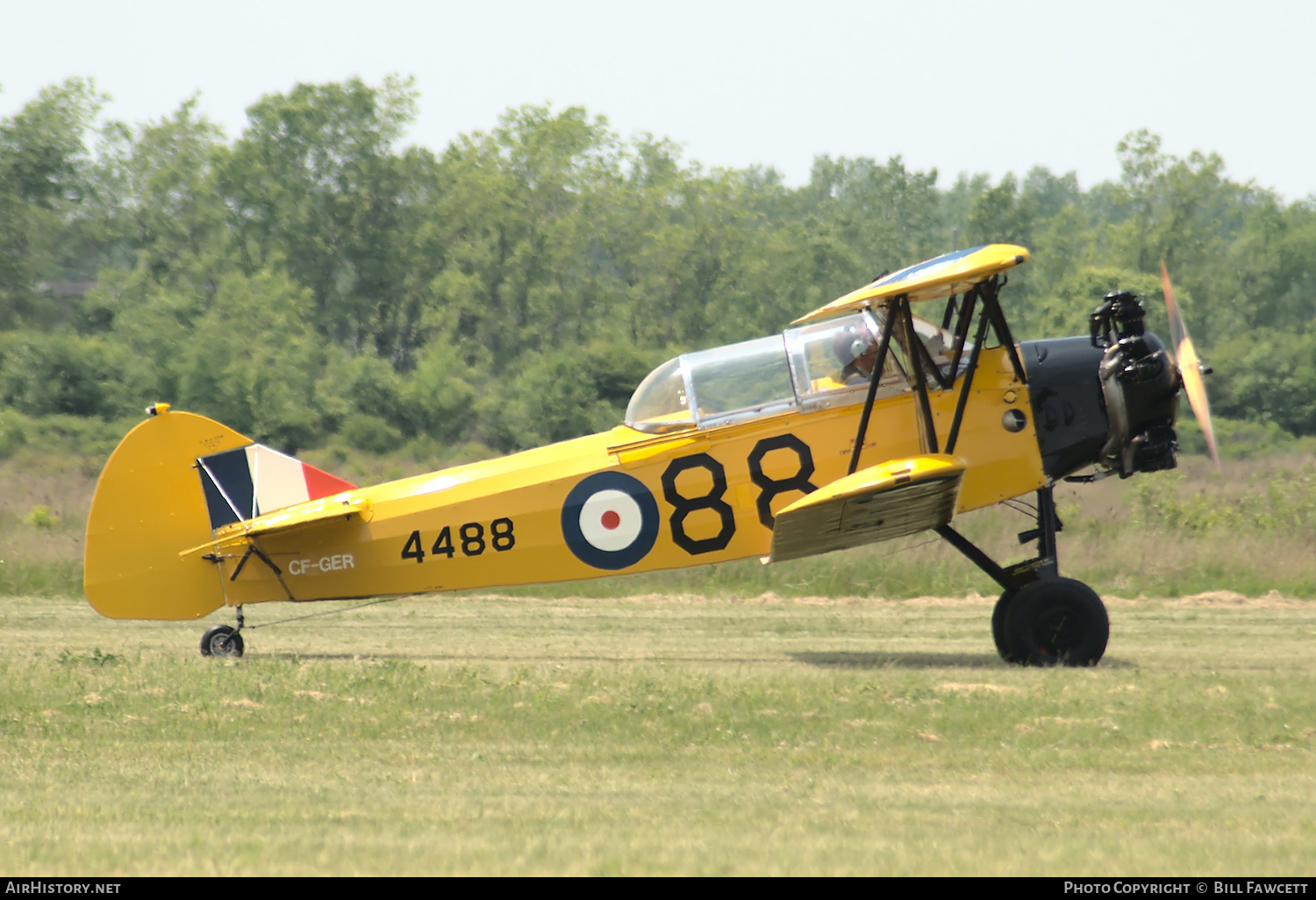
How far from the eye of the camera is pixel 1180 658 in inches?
427

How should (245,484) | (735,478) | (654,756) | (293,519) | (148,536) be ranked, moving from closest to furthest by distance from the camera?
1. (654,756)
2. (735,478)
3. (293,519)
4. (148,536)
5. (245,484)

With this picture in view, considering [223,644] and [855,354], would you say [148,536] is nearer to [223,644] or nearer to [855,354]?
[223,644]

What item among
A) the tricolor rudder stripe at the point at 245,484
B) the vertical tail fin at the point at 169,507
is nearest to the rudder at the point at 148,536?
the vertical tail fin at the point at 169,507

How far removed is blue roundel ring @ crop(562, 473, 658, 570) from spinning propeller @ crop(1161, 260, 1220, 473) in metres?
4.43

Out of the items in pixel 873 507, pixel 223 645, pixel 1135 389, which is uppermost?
pixel 1135 389

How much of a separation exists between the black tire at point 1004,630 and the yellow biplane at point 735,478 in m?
0.02

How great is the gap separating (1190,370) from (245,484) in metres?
8.08

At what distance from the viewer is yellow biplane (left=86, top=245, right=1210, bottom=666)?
1025 centimetres

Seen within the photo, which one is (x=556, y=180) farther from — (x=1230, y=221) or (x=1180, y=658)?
(x=1230, y=221)

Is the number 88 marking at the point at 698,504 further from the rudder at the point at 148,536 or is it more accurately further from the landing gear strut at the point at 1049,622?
the rudder at the point at 148,536

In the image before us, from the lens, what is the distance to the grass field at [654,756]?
5195mm

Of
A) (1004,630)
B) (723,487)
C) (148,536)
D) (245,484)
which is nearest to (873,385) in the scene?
(723,487)

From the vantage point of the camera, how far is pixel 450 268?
5006 centimetres

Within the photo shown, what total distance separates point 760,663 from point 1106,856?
5.67 m
